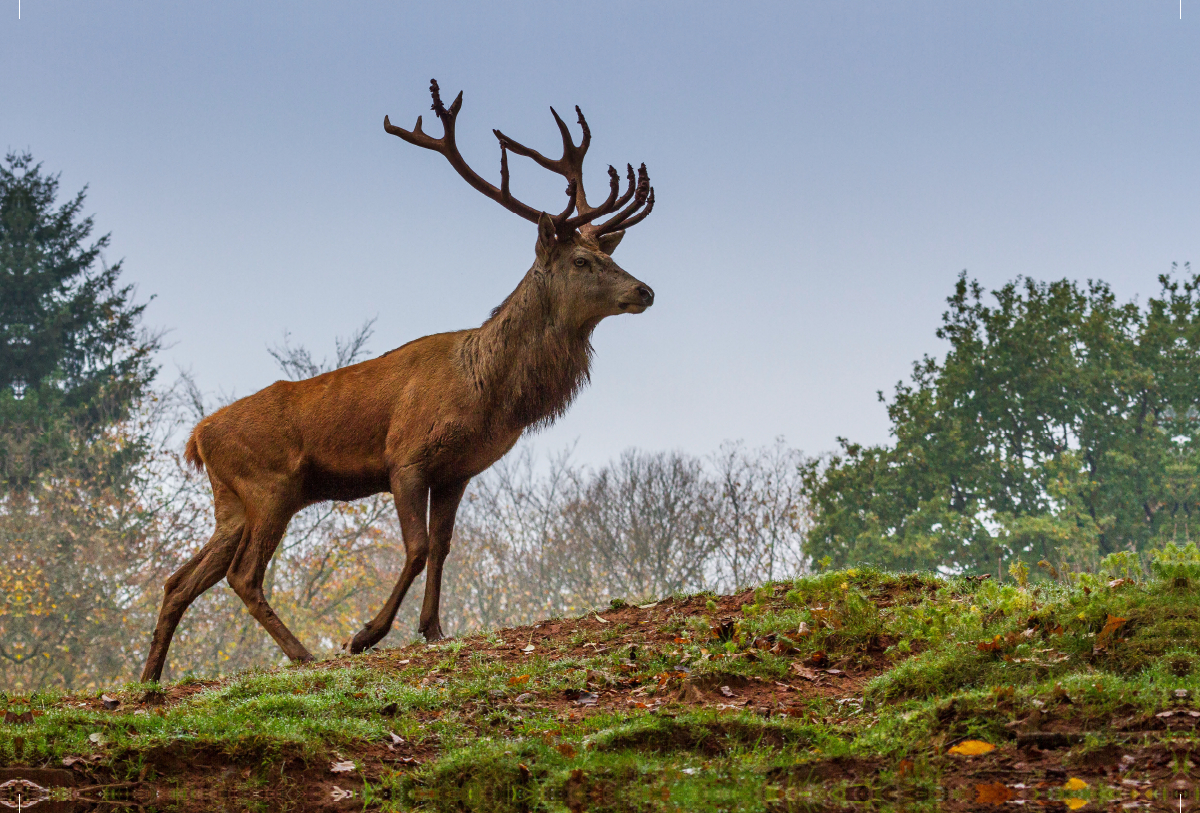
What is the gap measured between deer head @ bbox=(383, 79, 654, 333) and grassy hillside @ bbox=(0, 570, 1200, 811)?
9.56ft

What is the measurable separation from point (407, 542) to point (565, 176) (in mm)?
3768

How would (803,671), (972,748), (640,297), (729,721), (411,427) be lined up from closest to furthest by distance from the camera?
(972,748) < (729,721) < (803,671) < (640,297) < (411,427)

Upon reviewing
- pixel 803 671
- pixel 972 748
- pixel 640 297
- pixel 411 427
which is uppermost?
pixel 640 297

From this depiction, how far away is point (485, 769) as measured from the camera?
4570mm

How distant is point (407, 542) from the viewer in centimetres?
846

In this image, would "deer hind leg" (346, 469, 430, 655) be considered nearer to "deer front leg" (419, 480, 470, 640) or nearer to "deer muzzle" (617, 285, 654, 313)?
"deer front leg" (419, 480, 470, 640)

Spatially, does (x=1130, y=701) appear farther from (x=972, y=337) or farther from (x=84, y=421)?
(x=84, y=421)

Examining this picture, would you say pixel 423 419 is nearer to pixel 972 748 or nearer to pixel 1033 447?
pixel 972 748

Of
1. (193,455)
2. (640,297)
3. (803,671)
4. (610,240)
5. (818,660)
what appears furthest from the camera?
(193,455)

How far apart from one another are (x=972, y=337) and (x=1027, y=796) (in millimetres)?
31273

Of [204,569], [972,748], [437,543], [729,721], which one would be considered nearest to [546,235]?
[437,543]

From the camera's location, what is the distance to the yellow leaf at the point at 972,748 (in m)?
4.30

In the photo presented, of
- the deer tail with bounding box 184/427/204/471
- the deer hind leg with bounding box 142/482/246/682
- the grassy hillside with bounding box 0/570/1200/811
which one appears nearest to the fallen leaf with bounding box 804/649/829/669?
the grassy hillside with bounding box 0/570/1200/811

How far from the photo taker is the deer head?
29.0 ft
